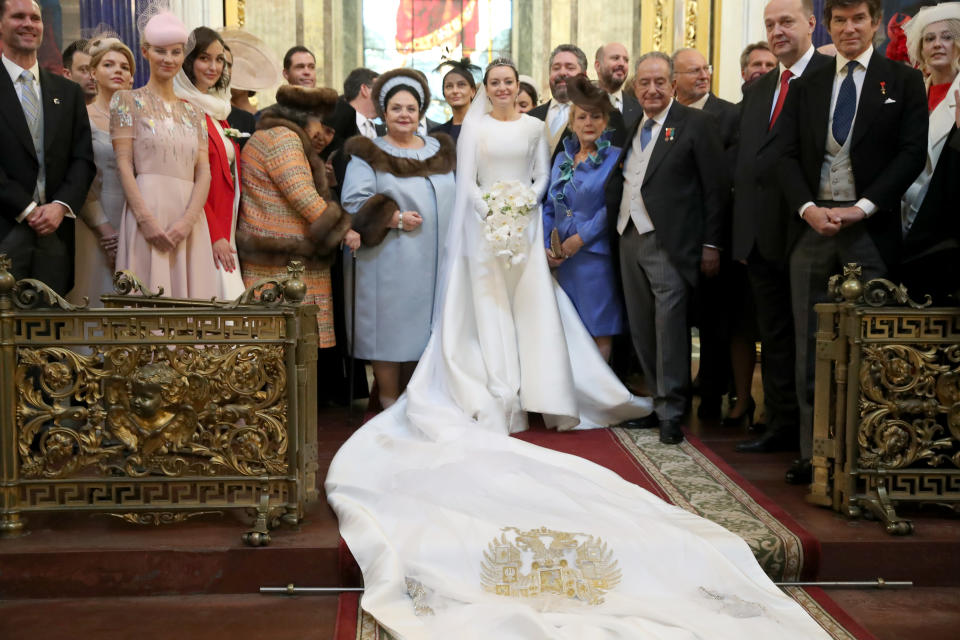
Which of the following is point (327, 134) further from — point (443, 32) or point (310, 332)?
point (443, 32)

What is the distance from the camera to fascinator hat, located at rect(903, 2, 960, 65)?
4531 millimetres

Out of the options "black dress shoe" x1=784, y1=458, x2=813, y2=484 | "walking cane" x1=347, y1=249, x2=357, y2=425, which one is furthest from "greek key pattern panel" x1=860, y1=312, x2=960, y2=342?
"walking cane" x1=347, y1=249, x2=357, y2=425

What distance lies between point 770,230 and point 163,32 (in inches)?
125

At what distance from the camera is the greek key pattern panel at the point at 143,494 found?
3779mm

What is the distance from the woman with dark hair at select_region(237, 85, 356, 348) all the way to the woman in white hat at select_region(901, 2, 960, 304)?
302 centimetres

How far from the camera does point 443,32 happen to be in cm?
1677

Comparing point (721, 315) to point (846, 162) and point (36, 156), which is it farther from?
point (36, 156)

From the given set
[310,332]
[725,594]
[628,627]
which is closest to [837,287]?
[725,594]

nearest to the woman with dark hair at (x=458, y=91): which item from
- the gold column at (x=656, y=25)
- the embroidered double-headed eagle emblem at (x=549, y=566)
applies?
the embroidered double-headed eagle emblem at (x=549, y=566)

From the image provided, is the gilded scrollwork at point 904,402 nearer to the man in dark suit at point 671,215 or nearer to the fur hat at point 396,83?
the man in dark suit at point 671,215

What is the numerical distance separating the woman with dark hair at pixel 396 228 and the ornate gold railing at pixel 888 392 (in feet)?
8.63

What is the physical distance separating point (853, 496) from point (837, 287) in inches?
33.3

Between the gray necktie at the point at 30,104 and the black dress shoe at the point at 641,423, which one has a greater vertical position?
the gray necktie at the point at 30,104

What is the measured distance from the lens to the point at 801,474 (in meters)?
4.47
